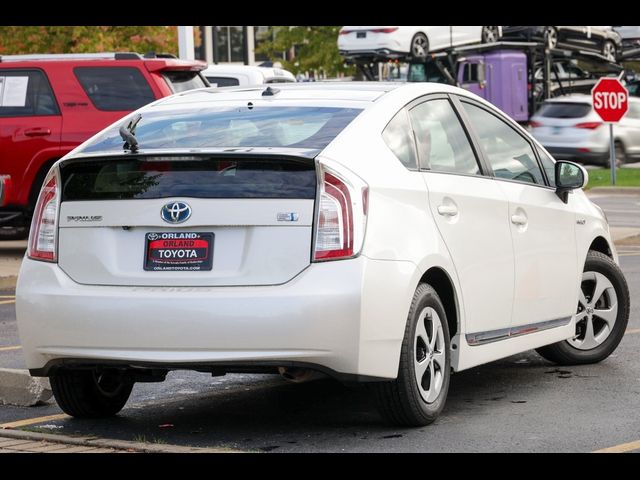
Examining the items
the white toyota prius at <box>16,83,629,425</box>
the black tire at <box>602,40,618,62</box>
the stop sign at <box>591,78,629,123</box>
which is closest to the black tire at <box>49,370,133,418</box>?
the white toyota prius at <box>16,83,629,425</box>

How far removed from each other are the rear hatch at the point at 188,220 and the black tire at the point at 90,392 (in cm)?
68

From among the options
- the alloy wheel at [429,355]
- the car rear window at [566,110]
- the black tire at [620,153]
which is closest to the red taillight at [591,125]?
the car rear window at [566,110]

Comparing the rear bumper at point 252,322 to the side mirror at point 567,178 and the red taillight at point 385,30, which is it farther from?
the red taillight at point 385,30

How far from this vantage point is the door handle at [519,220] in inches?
306

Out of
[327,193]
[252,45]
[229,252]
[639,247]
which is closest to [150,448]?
[229,252]

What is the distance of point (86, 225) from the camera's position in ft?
21.9

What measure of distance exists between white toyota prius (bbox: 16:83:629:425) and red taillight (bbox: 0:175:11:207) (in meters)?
8.63

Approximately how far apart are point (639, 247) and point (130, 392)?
11.0 metres

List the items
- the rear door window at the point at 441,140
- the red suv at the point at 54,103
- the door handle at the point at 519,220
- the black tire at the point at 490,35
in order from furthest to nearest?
the black tire at the point at 490,35, the red suv at the point at 54,103, the door handle at the point at 519,220, the rear door window at the point at 441,140

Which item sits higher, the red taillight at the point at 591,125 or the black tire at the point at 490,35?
the black tire at the point at 490,35

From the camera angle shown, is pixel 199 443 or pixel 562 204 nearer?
pixel 199 443

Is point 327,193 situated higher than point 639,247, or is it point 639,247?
point 327,193

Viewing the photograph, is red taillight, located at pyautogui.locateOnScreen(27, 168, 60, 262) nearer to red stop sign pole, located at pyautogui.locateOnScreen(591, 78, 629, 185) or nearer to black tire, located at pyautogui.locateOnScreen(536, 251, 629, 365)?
black tire, located at pyautogui.locateOnScreen(536, 251, 629, 365)

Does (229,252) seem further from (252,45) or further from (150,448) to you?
(252,45)
